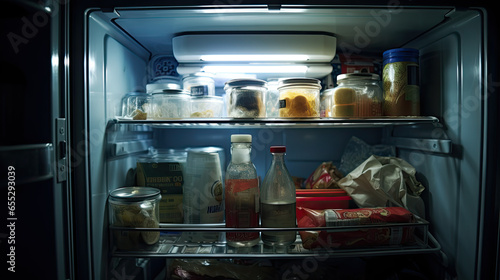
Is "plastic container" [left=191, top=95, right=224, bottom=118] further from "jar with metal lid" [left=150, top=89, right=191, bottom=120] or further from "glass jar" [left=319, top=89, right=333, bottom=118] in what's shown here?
"glass jar" [left=319, top=89, right=333, bottom=118]

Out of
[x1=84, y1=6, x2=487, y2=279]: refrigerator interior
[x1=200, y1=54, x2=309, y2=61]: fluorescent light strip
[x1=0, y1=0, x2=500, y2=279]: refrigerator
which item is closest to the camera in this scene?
[x1=0, y1=0, x2=500, y2=279]: refrigerator

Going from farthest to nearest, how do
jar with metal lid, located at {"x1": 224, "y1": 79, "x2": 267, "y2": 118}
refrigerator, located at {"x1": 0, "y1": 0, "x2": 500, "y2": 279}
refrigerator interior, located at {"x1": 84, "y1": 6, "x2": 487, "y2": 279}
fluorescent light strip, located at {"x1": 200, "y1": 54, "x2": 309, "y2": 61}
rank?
Answer: fluorescent light strip, located at {"x1": 200, "y1": 54, "x2": 309, "y2": 61}
jar with metal lid, located at {"x1": 224, "y1": 79, "x2": 267, "y2": 118}
refrigerator interior, located at {"x1": 84, "y1": 6, "x2": 487, "y2": 279}
refrigerator, located at {"x1": 0, "y1": 0, "x2": 500, "y2": 279}

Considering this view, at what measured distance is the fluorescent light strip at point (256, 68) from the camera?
102cm

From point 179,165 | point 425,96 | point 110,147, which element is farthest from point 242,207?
point 425,96

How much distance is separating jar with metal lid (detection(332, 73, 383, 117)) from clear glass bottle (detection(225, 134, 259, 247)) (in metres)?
0.31

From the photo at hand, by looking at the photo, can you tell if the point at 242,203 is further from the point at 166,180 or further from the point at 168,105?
the point at 168,105

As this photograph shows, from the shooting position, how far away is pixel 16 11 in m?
0.59

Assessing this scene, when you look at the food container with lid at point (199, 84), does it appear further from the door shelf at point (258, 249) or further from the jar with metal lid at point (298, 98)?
the door shelf at point (258, 249)

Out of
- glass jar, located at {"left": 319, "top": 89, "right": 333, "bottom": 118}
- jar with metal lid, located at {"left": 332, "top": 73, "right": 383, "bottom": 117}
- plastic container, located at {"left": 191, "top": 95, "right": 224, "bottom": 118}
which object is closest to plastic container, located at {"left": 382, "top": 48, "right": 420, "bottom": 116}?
jar with metal lid, located at {"left": 332, "top": 73, "right": 383, "bottom": 117}

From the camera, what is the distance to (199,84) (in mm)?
974

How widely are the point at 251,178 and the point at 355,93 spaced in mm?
435

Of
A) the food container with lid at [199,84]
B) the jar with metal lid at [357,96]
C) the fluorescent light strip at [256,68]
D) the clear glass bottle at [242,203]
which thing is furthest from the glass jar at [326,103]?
the food container with lid at [199,84]

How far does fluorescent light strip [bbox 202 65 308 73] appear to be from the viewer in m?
1.02

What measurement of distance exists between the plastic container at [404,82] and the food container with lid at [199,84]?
2.05 ft
